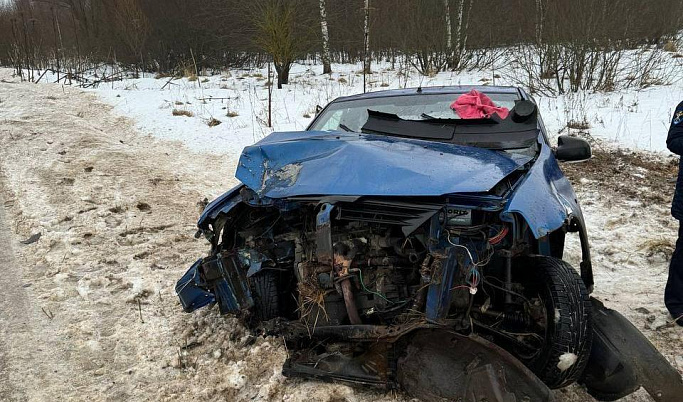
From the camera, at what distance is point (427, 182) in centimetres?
234

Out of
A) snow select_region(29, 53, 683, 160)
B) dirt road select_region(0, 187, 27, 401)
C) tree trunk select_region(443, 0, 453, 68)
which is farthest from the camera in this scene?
tree trunk select_region(443, 0, 453, 68)

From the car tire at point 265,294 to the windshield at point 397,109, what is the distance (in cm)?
138

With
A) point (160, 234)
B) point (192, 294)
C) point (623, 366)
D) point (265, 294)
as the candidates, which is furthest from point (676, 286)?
point (160, 234)

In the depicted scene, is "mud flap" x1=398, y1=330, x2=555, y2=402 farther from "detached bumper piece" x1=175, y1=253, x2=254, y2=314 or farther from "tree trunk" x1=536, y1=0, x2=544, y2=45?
"tree trunk" x1=536, y1=0, x2=544, y2=45

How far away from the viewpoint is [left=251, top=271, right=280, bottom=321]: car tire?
9.30ft

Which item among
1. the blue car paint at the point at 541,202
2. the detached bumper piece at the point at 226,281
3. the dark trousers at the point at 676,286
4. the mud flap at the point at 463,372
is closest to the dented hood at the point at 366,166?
the blue car paint at the point at 541,202

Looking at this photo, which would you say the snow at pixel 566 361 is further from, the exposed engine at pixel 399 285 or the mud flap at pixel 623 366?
the mud flap at pixel 623 366

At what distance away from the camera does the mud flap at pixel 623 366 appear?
209cm

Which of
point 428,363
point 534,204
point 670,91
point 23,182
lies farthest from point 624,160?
point 23,182

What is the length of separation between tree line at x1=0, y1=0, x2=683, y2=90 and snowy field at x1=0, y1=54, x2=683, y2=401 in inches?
60.5

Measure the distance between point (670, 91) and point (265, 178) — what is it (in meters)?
9.78

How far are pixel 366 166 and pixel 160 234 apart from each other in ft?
9.76

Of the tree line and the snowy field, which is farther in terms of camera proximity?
the tree line

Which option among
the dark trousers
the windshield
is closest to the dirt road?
the windshield
